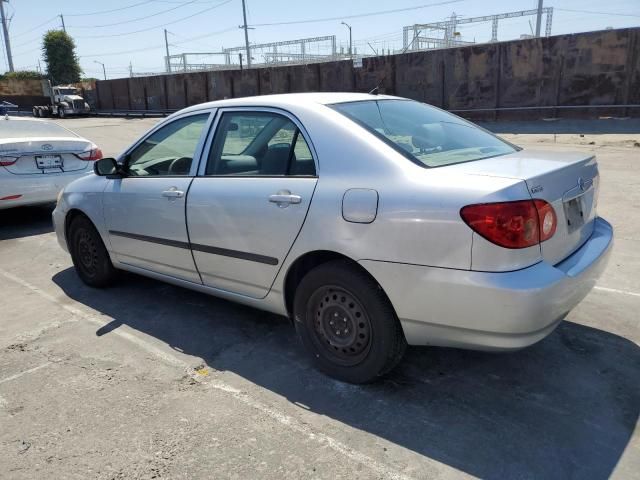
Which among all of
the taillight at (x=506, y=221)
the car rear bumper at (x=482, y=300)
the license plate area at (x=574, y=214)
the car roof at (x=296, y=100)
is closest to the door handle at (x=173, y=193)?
the car roof at (x=296, y=100)

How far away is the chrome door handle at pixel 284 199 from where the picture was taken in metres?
3.14

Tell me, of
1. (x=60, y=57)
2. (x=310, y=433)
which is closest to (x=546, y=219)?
(x=310, y=433)

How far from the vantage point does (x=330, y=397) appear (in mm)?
3080

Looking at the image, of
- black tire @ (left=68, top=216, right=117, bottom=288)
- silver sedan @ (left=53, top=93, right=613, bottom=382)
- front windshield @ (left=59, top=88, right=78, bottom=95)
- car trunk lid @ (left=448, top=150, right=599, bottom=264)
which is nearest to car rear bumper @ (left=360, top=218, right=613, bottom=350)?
silver sedan @ (left=53, top=93, right=613, bottom=382)

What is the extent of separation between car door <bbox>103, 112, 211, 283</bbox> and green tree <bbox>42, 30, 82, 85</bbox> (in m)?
67.6

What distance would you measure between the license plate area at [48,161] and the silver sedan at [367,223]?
3.74 m

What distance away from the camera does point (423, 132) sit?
3.41 meters

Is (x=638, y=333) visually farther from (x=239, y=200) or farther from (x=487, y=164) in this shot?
(x=239, y=200)

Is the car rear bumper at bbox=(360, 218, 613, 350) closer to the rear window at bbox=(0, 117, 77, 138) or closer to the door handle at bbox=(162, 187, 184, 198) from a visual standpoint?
the door handle at bbox=(162, 187, 184, 198)

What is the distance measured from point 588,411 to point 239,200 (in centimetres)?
234

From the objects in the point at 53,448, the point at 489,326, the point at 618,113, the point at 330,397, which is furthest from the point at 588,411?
the point at 618,113

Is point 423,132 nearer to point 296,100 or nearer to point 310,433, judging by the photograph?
point 296,100

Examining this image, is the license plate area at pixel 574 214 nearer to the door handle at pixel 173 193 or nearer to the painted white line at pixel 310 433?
the painted white line at pixel 310 433

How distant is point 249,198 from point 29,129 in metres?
6.09
